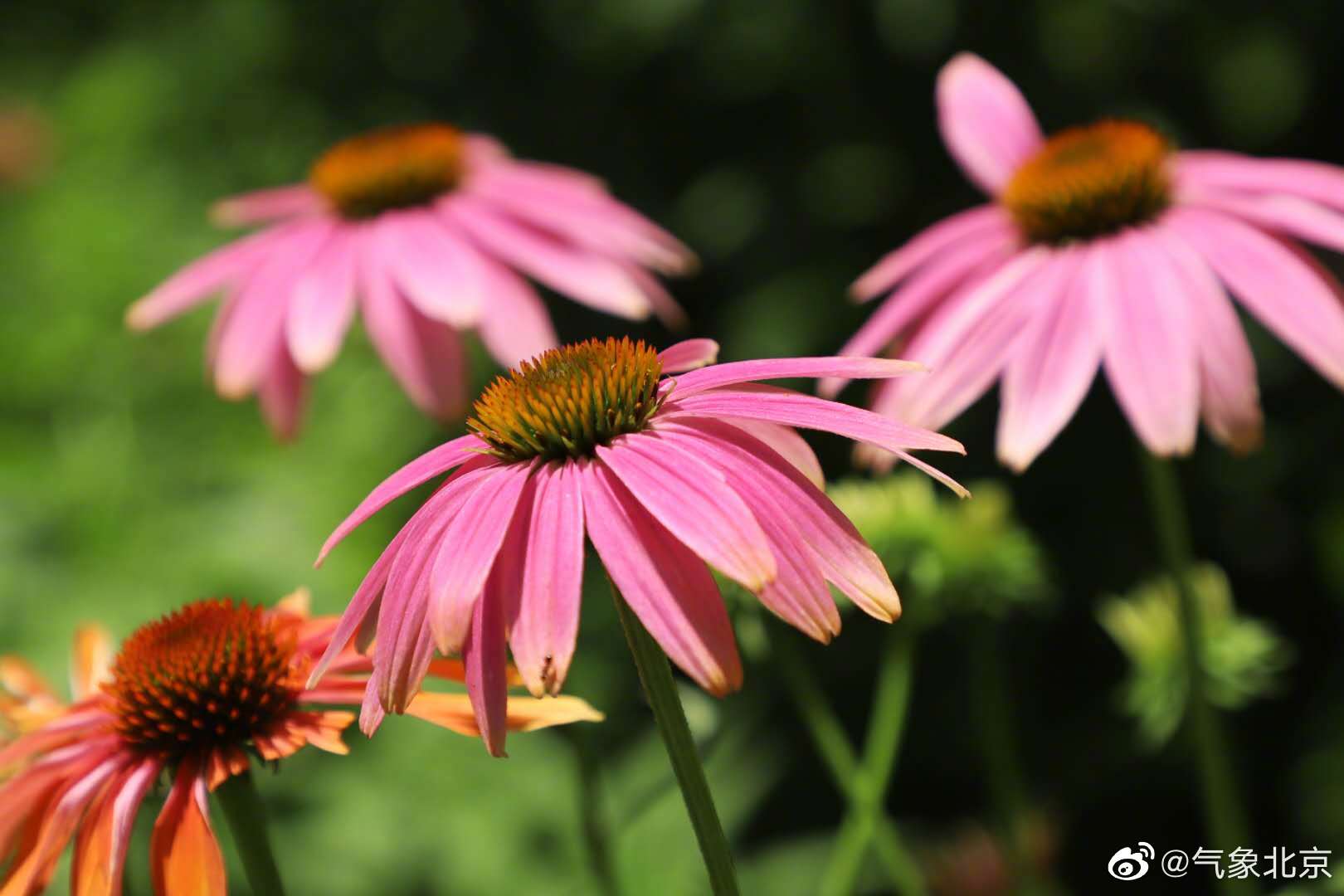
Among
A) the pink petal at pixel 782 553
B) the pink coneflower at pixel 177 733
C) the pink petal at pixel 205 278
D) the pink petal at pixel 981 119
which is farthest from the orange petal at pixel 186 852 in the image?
the pink petal at pixel 981 119

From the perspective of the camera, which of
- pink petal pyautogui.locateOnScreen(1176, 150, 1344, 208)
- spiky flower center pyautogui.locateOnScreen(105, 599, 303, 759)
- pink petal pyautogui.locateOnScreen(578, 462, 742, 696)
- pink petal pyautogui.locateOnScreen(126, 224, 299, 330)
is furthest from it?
pink petal pyautogui.locateOnScreen(126, 224, 299, 330)

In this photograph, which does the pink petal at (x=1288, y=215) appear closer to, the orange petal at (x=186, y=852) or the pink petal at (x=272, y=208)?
the orange petal at (x=186, y=852)

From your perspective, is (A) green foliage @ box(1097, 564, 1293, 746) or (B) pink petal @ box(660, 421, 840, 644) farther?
(A) green foliage @ box(1097, 564, 1293, 746)

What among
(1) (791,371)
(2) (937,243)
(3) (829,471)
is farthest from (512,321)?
(3) (829,471)

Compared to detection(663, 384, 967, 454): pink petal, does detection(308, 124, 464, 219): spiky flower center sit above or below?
above

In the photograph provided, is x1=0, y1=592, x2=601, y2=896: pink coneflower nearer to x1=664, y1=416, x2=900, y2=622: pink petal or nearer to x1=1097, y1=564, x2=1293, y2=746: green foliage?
x1=664, y1=416, x2=900, y2=622: pink petal

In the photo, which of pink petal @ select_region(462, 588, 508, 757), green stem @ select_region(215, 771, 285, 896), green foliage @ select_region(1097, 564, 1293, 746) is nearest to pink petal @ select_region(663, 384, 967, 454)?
pink petal @ select_region(462, 588, 508, 757)

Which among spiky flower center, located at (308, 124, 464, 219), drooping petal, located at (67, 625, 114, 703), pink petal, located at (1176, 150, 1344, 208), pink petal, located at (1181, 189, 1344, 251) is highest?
spiky flower center, located at (308, 124, 464, 219)
